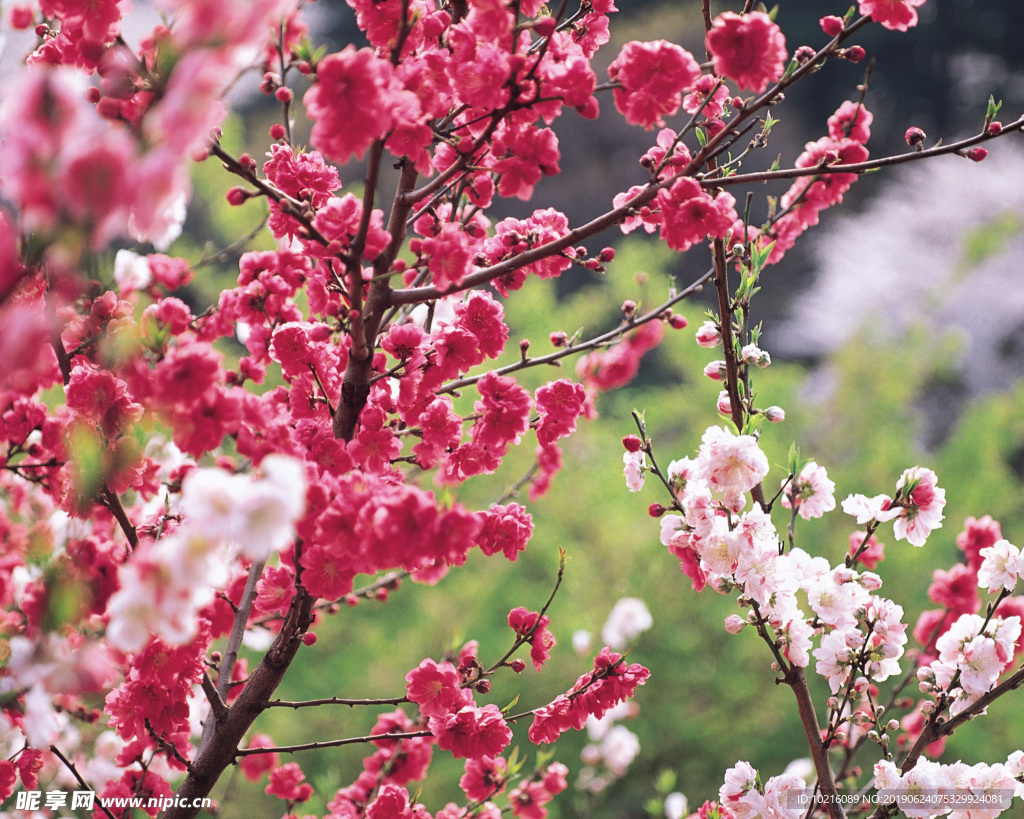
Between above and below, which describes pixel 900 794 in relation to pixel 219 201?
below

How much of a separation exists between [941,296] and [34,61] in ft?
26.0

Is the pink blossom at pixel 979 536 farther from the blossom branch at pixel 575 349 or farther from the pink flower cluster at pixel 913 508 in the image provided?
the blossom branch at pixel 575 349

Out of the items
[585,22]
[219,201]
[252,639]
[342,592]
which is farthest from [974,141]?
[219,201]

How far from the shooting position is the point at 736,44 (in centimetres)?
103

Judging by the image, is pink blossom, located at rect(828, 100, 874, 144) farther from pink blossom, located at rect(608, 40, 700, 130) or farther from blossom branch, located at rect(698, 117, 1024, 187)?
pink blossom, located at rect(608, 40, 700, 130)

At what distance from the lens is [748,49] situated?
1033mm

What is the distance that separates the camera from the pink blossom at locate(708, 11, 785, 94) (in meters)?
1.02

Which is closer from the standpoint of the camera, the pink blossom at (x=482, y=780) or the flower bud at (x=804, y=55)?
the flower bud at (x=804, y=55)

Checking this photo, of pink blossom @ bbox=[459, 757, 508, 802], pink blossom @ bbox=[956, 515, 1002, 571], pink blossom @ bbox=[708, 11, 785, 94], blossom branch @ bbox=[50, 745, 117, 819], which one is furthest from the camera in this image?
pink blossom @ bbox=[956, 515, 1002, 571]

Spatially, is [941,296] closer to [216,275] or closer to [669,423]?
[669,423]

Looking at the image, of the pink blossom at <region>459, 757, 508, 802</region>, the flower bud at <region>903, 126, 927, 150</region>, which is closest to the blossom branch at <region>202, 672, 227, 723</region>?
the pink blossom at <region>459, 757, 508, 802</region>

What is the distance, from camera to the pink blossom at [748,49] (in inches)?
40.0

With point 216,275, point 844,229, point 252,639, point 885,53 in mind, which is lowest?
point 252,639

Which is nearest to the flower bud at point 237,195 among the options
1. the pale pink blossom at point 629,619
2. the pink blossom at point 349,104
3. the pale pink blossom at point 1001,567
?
the pink blossom at point 349,104
